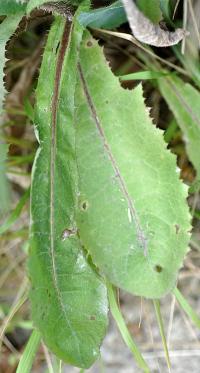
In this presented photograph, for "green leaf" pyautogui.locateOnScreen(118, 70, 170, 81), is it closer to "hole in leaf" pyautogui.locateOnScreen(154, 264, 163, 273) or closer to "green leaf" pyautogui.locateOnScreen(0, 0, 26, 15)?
"green leaf" pyautogui.locateOnScreen(0, 0, 26, 15)

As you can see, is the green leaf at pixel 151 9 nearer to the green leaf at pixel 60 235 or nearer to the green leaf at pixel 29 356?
the green leaf at pixel 60 235

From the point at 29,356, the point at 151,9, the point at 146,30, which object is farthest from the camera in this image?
the point at 29,356

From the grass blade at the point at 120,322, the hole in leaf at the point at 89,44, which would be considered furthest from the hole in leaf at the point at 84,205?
the hole in leaf at the point at 89,44

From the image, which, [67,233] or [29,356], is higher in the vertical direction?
[67,233]

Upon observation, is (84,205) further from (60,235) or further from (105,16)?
(105,16)

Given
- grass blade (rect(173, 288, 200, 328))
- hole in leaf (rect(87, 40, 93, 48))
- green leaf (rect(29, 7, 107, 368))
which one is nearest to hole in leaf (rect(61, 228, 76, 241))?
green leaf (rect(29, 7, 107, 368))

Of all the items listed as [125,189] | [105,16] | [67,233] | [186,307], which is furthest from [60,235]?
[105,16]

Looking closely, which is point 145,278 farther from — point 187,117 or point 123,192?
point 187,117
